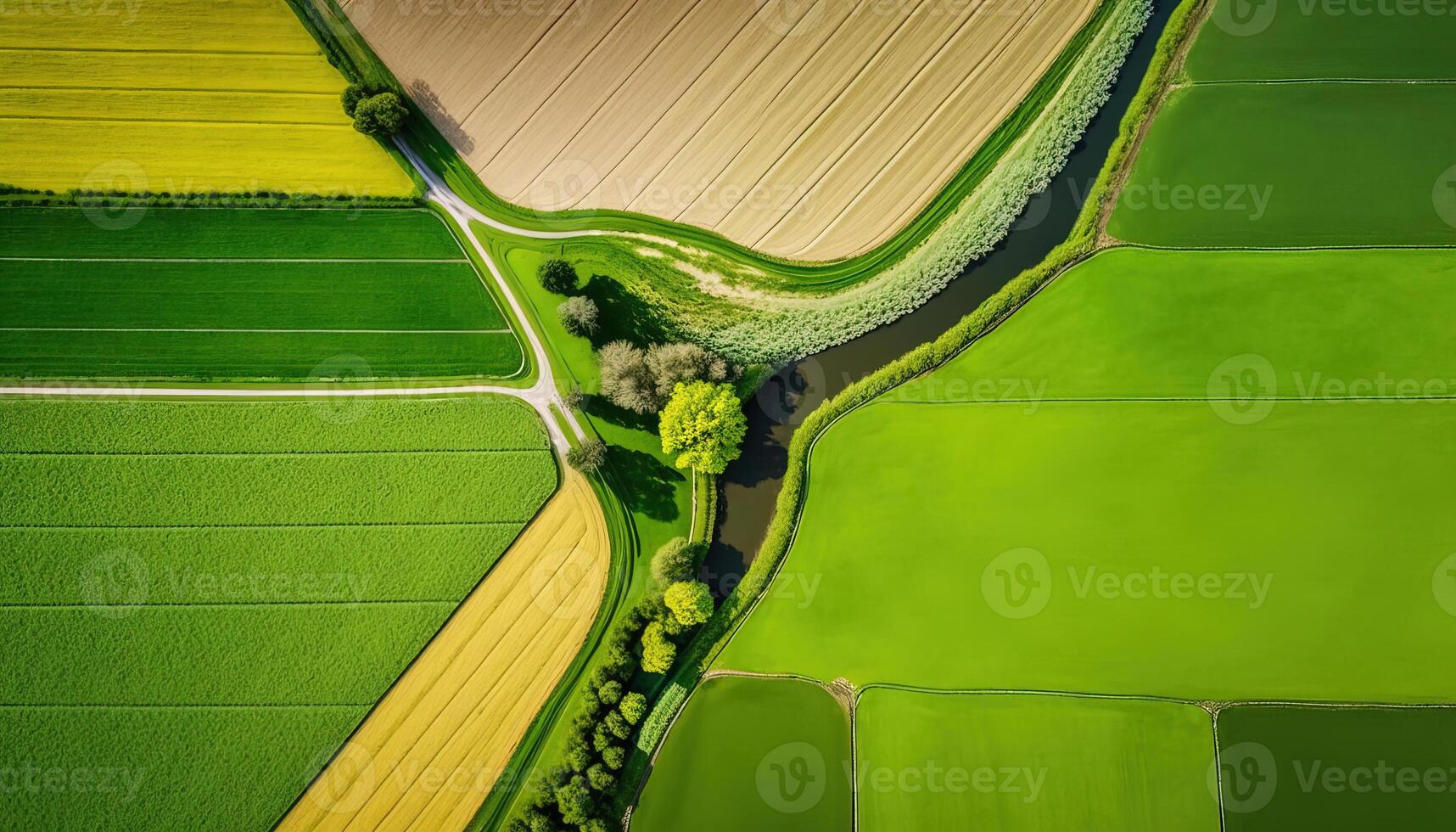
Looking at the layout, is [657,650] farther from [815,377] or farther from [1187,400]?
Answer: [1187,400]

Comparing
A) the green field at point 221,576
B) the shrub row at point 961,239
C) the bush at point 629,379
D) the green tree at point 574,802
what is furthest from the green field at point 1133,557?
the green field at point 221,576

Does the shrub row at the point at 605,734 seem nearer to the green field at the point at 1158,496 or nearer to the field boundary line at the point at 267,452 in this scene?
the green field at the point at 1158,496

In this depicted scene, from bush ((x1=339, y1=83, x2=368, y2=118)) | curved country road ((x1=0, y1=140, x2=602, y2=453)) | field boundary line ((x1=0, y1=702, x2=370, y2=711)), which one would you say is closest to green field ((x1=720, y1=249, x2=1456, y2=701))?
curved country road ((x1=0, y1=140, x2=602, y2=453))

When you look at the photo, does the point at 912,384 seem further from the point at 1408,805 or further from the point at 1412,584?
the point at 1408,805

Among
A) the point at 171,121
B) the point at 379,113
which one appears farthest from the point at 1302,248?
the point at 171,121

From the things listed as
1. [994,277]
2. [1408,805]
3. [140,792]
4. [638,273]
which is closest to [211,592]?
[140,792]
